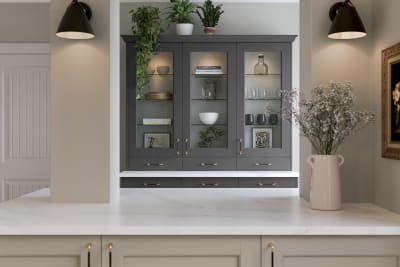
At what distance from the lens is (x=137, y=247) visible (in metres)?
1.60

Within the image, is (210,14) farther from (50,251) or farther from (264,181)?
(50,251)

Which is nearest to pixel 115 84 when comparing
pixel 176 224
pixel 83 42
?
pixel 83 42

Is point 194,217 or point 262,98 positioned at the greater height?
point 262,98

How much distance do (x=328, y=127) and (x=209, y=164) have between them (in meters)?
2.46

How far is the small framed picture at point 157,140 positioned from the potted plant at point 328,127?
96.0 inches

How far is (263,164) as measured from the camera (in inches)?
169

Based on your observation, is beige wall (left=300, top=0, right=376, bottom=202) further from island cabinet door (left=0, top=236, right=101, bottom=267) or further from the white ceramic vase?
island cabinet door (left=0, top=236, right=101, bottom=267)

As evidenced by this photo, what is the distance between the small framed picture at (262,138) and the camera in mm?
4336

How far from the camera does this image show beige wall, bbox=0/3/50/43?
457 cm

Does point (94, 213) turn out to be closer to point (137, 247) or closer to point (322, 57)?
point (137, 247)

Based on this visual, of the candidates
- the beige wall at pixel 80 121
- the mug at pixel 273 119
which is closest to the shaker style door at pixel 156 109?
the mug at pixel 273 119

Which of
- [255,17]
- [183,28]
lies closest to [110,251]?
[183,28]

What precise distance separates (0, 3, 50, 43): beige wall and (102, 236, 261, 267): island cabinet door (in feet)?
11.6

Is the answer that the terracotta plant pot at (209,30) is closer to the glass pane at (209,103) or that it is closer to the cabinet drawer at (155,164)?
the glass pane at (209,103)
